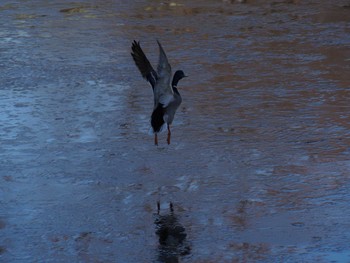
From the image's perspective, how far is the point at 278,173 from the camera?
6.33m

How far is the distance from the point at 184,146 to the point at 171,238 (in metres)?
1.88

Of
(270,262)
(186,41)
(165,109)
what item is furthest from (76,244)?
(186,41)

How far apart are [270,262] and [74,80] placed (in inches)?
200

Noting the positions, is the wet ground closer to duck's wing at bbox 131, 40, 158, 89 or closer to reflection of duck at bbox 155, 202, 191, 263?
reflection of duck at bbox 155, 202, 191, 263

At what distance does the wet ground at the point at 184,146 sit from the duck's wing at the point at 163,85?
0.39 meters

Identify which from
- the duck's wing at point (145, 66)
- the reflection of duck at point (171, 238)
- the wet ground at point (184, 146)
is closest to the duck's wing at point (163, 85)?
the duck's wing at point (145, 66)

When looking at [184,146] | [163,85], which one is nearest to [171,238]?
[184,146]

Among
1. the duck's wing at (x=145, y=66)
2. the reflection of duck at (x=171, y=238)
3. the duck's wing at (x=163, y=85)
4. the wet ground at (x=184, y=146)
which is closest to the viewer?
the reflection of duck at (x=171, y=238)

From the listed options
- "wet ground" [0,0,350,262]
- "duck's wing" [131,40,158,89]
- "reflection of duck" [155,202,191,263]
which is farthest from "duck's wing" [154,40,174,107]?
"reflection of duck" [155,202,191,263]

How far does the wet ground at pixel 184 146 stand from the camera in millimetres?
5227

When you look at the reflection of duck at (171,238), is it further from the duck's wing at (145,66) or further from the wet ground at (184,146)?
the duck's wing at (145,66)

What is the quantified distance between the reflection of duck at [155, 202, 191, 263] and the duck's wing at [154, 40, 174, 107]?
152cm

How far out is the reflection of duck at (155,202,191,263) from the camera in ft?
16.4

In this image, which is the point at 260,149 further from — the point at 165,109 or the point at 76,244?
the point at 76,244
